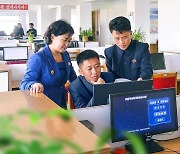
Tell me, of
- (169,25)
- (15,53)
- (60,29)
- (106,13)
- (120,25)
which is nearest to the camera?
(60,29)

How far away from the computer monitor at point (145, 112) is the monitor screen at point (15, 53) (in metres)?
4.30

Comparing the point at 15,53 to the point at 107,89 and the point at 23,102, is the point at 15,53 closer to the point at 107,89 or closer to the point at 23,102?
the point at 107,89

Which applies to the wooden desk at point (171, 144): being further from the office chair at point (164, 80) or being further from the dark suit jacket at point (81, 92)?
the office chair at point (164, 80)

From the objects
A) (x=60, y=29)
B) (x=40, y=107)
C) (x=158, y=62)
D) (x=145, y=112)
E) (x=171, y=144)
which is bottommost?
(x=171, y=144)

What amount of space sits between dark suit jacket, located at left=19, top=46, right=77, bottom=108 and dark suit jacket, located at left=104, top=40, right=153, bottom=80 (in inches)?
17.2

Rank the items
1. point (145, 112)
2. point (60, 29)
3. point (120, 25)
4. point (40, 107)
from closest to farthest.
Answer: point (40, 107) < point (145, 112) < point (60, 29) < point (120, 25)

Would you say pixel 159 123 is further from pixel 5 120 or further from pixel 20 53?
pixel 20 53

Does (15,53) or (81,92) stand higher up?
(15,53)

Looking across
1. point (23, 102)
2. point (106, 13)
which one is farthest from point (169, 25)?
point (106, 13)

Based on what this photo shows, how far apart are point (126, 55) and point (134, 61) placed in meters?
0.08

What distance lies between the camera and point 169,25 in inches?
275

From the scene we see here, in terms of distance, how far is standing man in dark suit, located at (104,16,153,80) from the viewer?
101 inches

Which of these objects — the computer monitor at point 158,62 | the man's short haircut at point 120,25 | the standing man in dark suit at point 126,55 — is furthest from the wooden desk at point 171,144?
the computer monitor at point 158,62

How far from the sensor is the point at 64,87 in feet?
8.02
